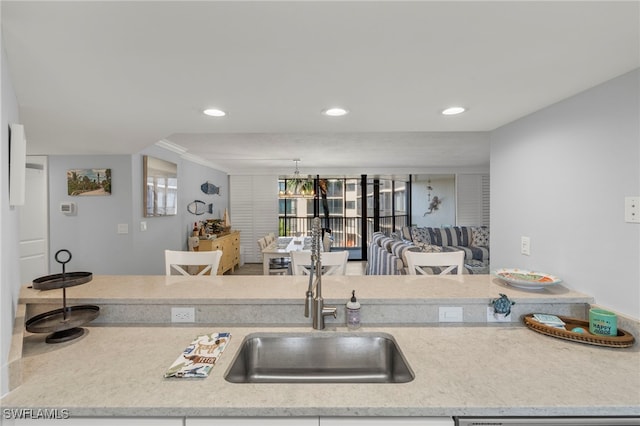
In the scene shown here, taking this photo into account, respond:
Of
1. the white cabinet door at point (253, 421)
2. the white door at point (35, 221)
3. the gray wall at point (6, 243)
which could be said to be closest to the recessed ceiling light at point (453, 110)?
the white cabinet door at point (253, 421)

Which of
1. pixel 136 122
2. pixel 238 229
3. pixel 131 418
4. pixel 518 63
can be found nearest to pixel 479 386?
pixel 131 418

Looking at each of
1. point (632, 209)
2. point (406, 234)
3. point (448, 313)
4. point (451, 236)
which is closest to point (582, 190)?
point (632, 209)

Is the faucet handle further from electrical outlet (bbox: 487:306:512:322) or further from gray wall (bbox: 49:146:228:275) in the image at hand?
gray wall (bbox: 49:146:228:275)

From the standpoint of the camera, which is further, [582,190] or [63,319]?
[582,190]

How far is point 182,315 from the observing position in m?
1.48

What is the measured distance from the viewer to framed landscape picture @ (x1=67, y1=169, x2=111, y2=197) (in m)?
3.33

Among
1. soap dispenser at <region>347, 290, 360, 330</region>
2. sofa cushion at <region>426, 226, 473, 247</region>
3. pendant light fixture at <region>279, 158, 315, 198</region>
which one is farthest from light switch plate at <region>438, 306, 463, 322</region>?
sofa cushion at <region>426, 226, 473, 247</region>

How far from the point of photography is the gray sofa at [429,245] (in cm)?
417

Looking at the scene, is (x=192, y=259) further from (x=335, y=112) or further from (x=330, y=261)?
(x=335, y=112)

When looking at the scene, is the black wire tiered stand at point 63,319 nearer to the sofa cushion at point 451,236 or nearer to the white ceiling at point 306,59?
the white ceiling at point 306,59

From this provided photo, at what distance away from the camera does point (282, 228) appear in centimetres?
761

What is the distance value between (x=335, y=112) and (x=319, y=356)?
1381mm

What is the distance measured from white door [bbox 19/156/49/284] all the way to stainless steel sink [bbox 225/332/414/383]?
11.3ft

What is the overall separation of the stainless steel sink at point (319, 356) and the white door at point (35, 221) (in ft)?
11.3
